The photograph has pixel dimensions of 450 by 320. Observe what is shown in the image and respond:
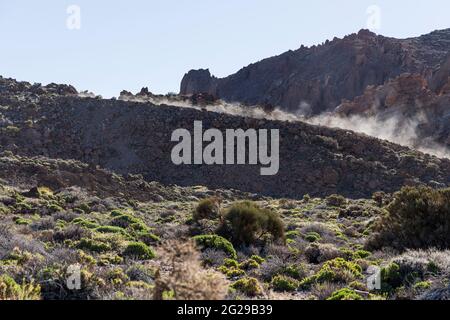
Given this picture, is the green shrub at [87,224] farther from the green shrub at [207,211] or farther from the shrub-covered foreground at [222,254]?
the green shrub at [207,211]

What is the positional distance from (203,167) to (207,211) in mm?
18878

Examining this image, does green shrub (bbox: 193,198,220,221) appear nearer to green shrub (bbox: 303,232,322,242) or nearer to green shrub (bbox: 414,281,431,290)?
green shrub (bbox: 303,232,322,242)

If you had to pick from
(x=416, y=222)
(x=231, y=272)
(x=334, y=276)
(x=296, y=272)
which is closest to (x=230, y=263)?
(x=231, y=272)

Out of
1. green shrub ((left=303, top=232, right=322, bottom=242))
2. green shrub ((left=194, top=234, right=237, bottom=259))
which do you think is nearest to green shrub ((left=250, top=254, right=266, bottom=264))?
green shrub ((left=194, top=234, right=237, bottom=259))

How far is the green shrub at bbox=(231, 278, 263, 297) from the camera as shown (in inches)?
372

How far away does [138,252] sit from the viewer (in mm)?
13305

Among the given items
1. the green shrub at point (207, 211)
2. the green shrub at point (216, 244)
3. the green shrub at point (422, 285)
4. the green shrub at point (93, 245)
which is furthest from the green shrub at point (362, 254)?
the green shrub at point (207, 211)

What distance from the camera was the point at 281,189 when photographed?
38.2 metres

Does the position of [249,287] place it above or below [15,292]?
below

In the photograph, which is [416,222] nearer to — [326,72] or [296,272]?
[296,272]

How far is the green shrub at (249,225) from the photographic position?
55.1 ft

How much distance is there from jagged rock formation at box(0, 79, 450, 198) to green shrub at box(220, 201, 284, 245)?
19666mm

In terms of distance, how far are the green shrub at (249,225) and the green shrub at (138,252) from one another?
3938 mm
